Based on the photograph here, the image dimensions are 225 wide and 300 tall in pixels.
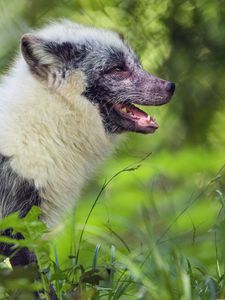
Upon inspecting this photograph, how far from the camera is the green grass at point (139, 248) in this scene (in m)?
3.35

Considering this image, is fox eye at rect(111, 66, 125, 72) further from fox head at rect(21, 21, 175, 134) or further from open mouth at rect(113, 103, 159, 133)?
open mouth at rect(113, 103, 159, 133)

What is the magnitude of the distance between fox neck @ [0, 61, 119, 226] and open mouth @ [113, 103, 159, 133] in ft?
0.40

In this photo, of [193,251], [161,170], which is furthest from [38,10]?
[193,251]

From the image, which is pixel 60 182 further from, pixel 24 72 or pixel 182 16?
pixel 182 16

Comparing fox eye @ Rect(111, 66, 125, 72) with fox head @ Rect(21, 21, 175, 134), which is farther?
fox eye @ Rect(111, 66, 125, 72)

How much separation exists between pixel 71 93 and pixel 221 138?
1.83 m

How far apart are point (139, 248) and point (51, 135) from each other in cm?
81

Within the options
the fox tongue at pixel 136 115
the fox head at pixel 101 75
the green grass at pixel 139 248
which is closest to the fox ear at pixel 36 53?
the fox head at pixel 101 75

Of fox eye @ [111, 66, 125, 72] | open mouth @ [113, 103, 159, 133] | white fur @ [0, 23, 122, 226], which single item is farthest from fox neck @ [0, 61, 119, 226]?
fox eye @ [111, 66, 125, 72]

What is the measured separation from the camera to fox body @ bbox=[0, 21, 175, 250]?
457cm

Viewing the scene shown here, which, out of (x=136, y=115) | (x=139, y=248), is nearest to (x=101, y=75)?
(x=136, y=115)

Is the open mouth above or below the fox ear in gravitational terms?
below

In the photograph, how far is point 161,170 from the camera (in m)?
4.46

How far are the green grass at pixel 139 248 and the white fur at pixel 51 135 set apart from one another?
185mm
